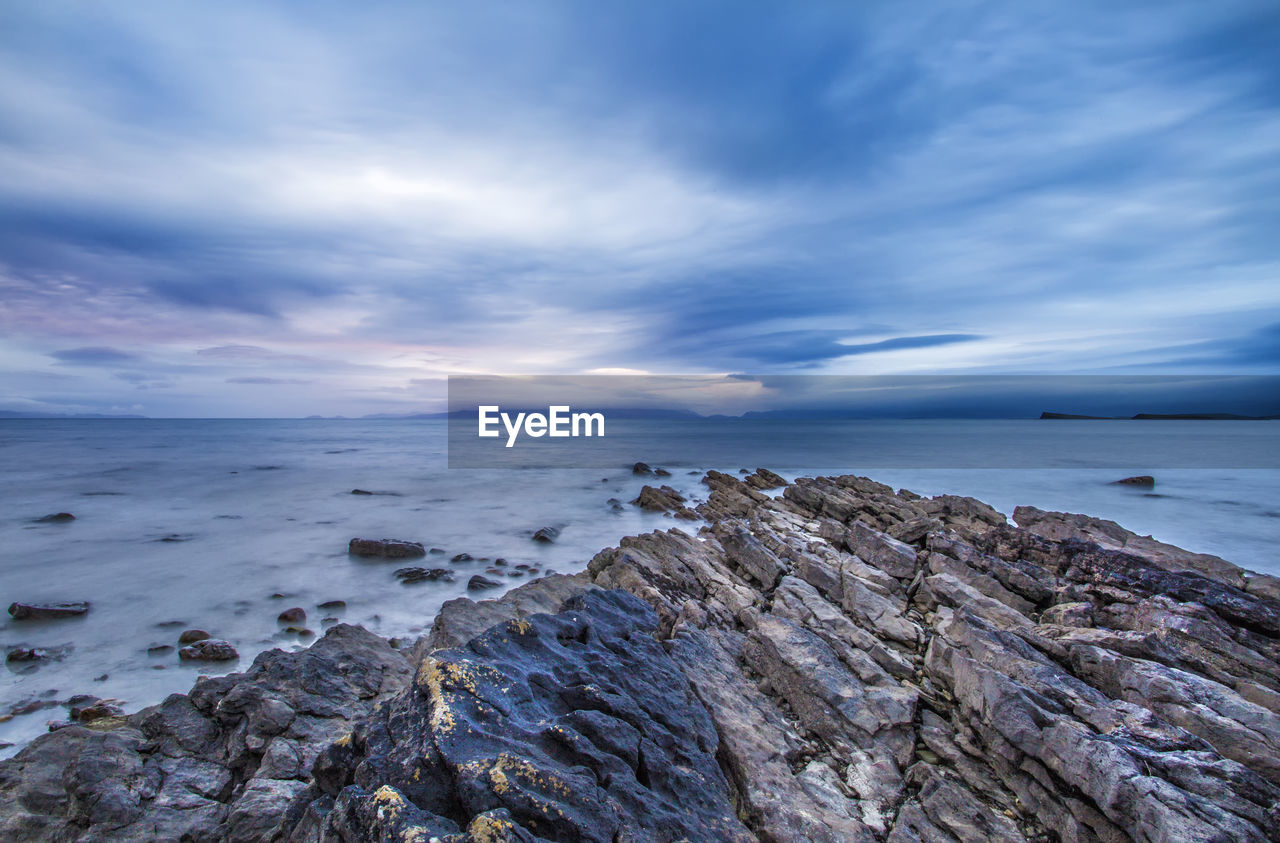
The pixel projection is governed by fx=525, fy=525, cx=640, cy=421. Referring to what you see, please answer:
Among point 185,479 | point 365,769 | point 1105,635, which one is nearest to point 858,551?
point 1105,635

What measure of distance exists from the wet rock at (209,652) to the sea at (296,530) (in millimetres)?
221

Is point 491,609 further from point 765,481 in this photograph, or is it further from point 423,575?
point 765,481

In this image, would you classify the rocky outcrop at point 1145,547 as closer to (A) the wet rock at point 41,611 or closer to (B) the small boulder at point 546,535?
(B) the small boulder at point 546,535

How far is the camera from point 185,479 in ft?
139

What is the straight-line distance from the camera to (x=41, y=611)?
1380 cm

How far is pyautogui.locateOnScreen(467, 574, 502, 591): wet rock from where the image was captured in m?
16.7

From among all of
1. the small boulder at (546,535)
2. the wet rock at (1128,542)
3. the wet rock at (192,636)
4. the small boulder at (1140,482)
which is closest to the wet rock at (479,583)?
the small boulder at (546,535)

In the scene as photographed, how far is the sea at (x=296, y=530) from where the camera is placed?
12617mm

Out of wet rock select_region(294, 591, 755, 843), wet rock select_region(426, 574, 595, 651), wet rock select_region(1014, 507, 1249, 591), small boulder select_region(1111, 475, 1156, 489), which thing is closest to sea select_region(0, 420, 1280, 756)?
small boulder select_region(1111, 475, 1156, 489)

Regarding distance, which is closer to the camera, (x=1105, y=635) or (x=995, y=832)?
(x=995, y=832)

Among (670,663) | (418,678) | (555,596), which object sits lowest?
(555,596)

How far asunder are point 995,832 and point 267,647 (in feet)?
47.3

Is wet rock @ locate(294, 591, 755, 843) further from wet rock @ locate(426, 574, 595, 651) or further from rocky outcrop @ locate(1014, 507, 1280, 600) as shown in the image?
rocky outcrop @ locate(1014, 507, 1280, 600)

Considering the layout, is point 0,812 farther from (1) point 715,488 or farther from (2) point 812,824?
(1) point 715,488
